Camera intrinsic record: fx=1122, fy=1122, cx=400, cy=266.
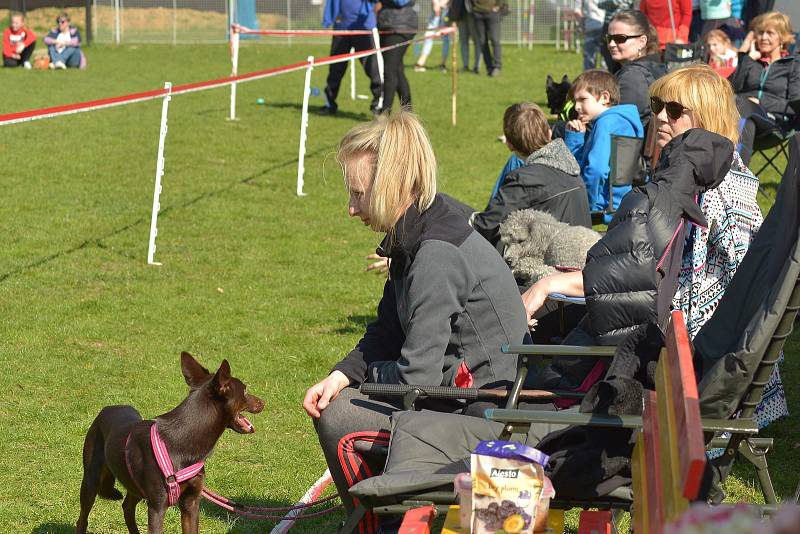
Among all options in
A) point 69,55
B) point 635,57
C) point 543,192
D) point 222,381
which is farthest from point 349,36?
point 222,381

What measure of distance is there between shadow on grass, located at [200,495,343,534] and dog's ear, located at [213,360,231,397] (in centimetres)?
70

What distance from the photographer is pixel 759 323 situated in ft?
9.81

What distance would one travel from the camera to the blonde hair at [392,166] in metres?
3.63

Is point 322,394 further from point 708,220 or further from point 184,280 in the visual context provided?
point 184,280

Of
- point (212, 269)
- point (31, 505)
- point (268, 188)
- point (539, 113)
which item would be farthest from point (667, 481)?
point (268, 188)

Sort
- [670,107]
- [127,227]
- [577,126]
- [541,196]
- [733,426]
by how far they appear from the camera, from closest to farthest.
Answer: [733,426], [670,107], [541,196], [577,126], [127,227]

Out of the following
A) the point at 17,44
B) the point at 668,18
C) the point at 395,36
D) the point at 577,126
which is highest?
the point at 668,18

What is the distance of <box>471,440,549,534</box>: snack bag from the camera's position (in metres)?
2.66

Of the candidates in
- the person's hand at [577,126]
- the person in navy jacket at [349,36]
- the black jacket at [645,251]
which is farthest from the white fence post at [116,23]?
the black jacket at [645,251]

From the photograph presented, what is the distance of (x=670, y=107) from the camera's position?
4.53 meters

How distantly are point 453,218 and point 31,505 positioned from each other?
7.20 ft

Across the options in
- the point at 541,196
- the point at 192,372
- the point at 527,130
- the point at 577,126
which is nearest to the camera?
the point at 192,372

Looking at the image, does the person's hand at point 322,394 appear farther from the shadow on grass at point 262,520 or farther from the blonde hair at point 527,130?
the blonde hair at point 527,130

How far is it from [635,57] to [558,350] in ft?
17.2
